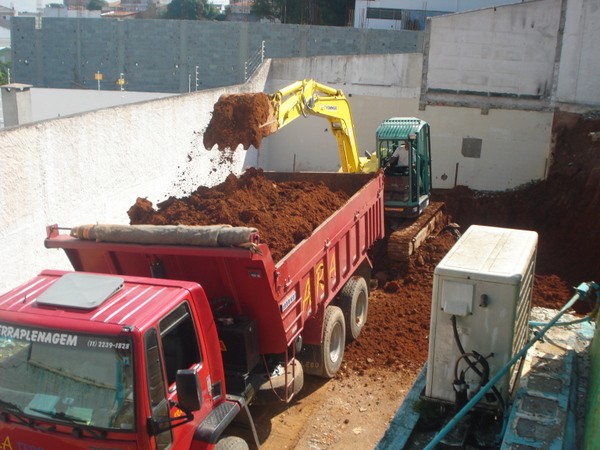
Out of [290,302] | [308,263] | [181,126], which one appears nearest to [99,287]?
[290,302]

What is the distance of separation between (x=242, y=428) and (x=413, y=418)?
1647 millimetres

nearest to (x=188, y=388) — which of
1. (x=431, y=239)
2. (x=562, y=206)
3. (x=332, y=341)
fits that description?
(x=332, y=341)

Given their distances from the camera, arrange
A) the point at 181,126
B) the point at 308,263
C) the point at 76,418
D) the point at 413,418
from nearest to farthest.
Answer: the point at 76,418
the point at 413,418
the point at 308,263
the point at 181,126

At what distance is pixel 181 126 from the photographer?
1338 centimetres

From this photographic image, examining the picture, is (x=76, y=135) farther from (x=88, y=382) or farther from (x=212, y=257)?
(x=88, y=382)

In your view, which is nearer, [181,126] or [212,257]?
[212,257]

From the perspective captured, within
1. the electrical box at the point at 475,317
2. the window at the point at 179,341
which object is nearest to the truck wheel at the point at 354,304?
the electrical box at the point at 475,317

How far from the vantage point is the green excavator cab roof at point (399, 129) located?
40.3ft

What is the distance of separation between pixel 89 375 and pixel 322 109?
7146 mm

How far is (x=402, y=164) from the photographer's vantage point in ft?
41.3

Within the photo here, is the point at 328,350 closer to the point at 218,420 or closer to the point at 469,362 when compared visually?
the point at 469,362

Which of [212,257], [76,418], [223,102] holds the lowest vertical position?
[76,418]

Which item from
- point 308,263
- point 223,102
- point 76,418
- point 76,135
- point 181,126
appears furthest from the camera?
point 181,126

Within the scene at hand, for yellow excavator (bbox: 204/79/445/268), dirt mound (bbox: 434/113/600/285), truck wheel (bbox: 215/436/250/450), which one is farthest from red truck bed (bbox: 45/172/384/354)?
dirt mound (bbox: 434/113/600/285)
